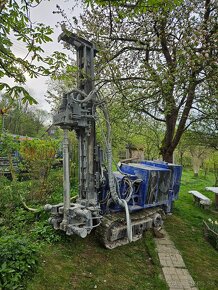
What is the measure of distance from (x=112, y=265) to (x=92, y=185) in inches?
68.0

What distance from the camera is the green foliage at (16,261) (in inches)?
133

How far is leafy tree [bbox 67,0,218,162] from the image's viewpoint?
7180 millimetres

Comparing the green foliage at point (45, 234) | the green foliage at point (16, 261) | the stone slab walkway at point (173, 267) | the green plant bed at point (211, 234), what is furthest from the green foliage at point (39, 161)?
the green plant bed at point (211, 234)

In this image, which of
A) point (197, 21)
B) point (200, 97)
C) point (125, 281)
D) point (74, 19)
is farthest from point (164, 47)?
point (125, 281)

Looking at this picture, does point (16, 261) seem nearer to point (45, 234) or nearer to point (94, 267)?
point (45, 234)

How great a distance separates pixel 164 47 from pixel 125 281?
27.0 feet

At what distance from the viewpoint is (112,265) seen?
16.5 feet

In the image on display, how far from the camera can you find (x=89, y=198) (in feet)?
17.9

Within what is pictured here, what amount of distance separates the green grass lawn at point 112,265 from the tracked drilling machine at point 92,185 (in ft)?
1.24

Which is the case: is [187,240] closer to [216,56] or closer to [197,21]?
[216,56]

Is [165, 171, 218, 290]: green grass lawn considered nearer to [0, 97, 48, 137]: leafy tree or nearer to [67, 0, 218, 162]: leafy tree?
[67, 0, 218, 162]: leafy tree

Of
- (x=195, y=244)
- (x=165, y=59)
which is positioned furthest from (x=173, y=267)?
(x=165, y=59)

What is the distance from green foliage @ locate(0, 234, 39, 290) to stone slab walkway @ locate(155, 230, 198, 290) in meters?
2.67

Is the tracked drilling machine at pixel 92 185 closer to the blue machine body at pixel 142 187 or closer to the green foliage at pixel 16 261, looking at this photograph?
the blue machine body at pixel 142 187
